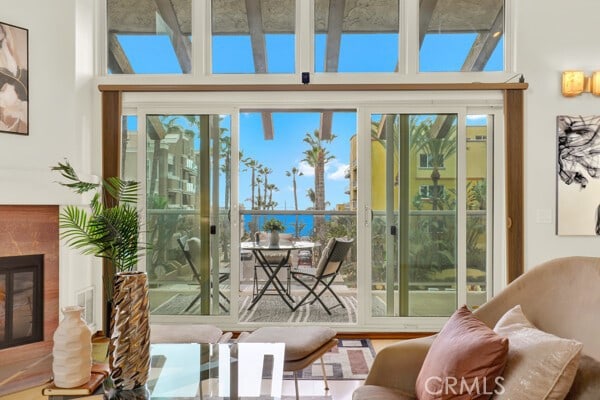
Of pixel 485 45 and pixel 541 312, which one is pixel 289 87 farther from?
pixel 541 312

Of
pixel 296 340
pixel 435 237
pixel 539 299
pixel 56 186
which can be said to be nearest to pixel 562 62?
pixel 435 237

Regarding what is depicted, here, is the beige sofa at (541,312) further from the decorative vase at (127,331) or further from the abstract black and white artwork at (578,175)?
the abstract black and white artwork at (578,175)

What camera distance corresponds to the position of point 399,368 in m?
1.68

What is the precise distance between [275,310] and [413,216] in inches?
80.0

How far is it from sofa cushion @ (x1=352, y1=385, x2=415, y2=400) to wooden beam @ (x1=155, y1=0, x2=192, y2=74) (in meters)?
3.15

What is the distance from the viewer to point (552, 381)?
3.96 ft

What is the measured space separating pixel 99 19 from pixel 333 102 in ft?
7.72

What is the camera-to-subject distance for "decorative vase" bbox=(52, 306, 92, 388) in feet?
5.21

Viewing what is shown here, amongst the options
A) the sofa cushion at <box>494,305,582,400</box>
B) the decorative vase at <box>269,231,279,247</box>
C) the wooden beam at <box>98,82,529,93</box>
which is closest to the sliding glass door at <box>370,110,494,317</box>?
the wooden beam at <box>98,82,529,93</box>

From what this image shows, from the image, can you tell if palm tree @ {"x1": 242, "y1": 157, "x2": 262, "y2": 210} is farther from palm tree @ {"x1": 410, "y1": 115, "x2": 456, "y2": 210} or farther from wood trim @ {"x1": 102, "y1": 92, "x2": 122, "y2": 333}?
palm tree @ {"x1": 410, "y1": 115, "x2": 456, "y2": 210}

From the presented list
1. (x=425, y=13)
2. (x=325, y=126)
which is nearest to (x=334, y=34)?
(x=425, y=13)

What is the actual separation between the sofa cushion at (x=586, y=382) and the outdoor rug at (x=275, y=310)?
9.27ft

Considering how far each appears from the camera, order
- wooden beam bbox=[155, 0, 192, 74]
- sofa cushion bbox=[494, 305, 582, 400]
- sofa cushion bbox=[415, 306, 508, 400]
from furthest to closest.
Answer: wooden beam bbox=[155, 0, 192, 74]
sofa cushion bbox=[415, 306, 508, 400]
sofa cushion bbox=[494, 305, 582, 400]

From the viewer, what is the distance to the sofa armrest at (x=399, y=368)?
1.67 m
